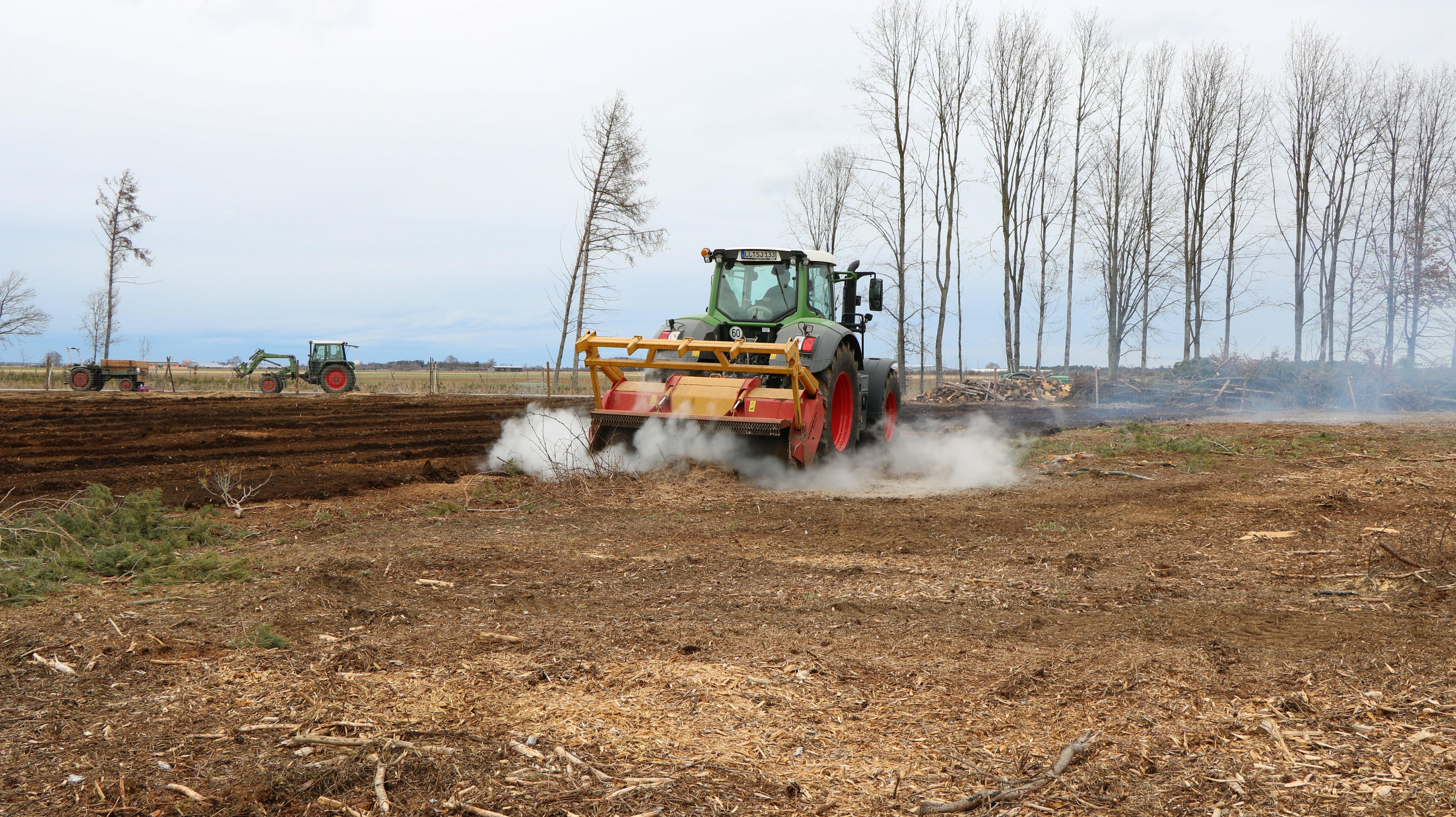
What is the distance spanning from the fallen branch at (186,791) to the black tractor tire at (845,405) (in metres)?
7.87

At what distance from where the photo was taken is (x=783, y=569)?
5.98 metres

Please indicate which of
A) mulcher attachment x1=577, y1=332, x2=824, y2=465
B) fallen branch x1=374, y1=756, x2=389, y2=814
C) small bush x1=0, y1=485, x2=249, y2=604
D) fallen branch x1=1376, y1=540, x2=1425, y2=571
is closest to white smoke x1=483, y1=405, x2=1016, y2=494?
mulcher attachment x1=577, y1=332, x2=824, y2=465

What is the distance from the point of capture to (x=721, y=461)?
31.0 feet

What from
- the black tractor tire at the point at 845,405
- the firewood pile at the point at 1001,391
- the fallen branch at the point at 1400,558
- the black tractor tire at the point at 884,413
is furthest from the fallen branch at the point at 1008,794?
the firewood pile at the point at 1001,391

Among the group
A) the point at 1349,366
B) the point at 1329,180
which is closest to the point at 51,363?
the point at 1349,366

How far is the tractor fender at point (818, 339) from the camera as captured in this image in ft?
31.6

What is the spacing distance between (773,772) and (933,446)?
35.1ft

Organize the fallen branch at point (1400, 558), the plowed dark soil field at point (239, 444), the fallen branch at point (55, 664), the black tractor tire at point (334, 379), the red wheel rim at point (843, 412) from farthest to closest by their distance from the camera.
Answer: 1. the black tractor tire at point (334, 379)
2. the red wheel rim at point (843, 412)
3. the plowed dark soil field at point (239, 444)
4. the fallen branch at point (1400, 558)
5. the fallen branch at point (55, 664)

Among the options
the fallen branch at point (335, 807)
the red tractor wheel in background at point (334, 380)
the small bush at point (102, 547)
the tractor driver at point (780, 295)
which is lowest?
the fallen branch at point (335, 807)

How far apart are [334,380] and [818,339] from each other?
89.3 feet

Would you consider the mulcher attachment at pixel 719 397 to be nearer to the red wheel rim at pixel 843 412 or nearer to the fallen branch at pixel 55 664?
the red wheel rim at pixel 843 412

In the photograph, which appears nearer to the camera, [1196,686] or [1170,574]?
[1196,686]

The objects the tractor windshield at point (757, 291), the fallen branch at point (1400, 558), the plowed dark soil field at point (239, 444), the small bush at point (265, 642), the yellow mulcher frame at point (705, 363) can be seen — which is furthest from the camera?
the tractor windshield at point (757, 291)

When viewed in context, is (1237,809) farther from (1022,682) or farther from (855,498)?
(855,498)
